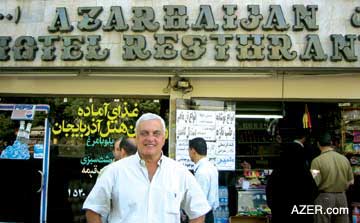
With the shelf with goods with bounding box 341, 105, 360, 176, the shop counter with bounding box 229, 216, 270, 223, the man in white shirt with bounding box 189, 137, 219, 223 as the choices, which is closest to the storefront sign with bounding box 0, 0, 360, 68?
the shelf with goods with bounding box 341, 105, 360, 176

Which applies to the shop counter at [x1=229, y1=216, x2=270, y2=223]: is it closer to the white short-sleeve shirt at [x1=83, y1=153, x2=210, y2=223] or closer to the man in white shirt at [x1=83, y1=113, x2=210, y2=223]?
the man in white shirt at [x1=83, y1=113, x2=210, y2=223]

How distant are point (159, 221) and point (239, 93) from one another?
4770mm

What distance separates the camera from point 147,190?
2906 mm

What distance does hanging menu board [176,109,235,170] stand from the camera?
284 inches

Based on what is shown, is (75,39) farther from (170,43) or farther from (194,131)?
(194,131)

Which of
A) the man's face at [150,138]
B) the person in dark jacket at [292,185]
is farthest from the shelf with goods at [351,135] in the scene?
the man's face at [150,138]

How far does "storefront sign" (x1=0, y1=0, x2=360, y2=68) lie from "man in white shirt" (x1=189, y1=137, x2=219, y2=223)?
1.57m

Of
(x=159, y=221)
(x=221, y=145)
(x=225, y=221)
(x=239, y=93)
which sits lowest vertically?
(x=225, y=221)

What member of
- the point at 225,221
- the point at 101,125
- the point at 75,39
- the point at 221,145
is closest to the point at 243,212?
the point at 225,221

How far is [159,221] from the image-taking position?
113 inches

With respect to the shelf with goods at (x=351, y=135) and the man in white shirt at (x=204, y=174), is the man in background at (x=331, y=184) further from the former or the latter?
the man in white shirt at (x=204, y=174)

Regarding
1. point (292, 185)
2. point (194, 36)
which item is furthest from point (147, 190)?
point (194, 36)

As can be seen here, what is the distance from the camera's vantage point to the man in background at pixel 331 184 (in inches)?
261

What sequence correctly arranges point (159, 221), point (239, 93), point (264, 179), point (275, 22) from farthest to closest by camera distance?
point (264, 179)
point (239, 93)
point (275, 22)
point (159, 221)
